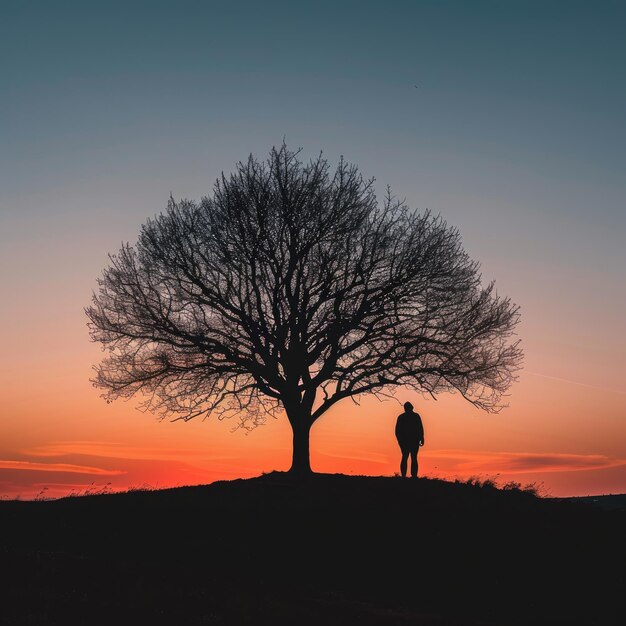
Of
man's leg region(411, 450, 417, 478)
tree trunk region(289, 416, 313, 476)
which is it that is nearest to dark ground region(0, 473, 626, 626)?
man's leg region(411, 450, 417, 478)

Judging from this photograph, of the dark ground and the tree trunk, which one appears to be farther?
the tree trunk

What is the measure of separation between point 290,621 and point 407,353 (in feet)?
60.8

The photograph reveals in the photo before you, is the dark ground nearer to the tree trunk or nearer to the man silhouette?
the man silhouette

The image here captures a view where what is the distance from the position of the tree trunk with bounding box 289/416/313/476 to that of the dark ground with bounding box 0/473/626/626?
244 centimetres

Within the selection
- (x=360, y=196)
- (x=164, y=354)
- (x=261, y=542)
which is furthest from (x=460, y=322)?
(x=261, y=542)

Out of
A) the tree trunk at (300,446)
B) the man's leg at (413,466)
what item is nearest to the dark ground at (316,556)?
the man's leg at (413,466)

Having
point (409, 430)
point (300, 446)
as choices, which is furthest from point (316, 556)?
point (300, 446)

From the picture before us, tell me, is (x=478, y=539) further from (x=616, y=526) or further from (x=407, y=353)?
(x=407, y=353)

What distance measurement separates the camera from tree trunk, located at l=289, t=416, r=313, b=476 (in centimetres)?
2909

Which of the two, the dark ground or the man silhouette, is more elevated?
the man silhouette

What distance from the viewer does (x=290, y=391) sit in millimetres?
29484

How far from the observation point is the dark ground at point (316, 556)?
43.8 feet

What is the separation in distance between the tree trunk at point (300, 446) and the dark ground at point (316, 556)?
2.44m

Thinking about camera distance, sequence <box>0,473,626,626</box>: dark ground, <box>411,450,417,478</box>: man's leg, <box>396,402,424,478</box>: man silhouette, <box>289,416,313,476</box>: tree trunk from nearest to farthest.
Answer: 1. <box>0,473,626,626</box>: dark ground
2. <box>396,402,424,478</box>: man silhouette
3. <box>411,450,417,478</box>: man's leg
4. <box>289,416,313,476</box>: tree trunk
